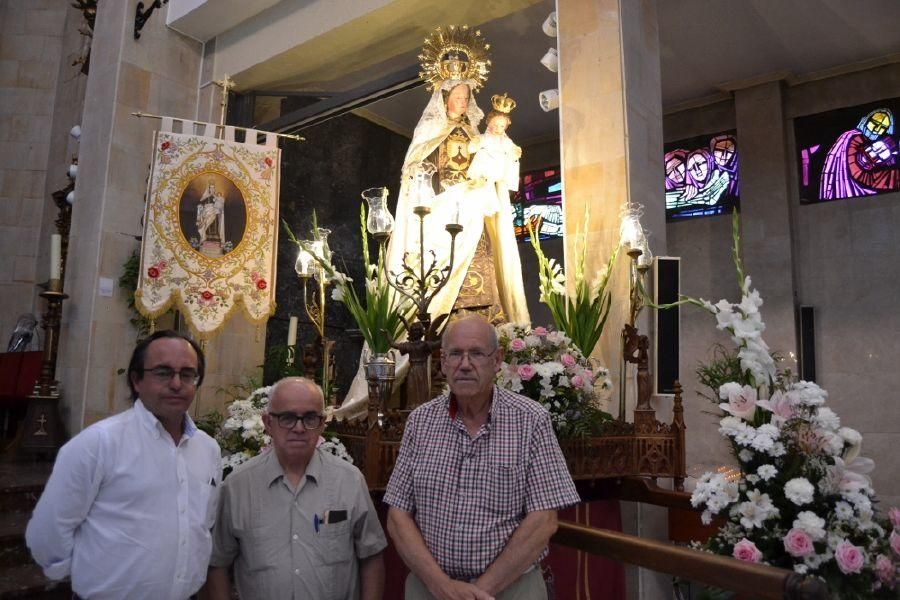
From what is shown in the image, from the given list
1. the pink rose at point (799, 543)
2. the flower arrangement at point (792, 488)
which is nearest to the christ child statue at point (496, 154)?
the flower arrangement at point (792, 488)

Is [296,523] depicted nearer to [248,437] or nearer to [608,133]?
[248,437]

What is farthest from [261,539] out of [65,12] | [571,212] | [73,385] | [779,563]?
[65,12]

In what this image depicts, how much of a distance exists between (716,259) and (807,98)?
7.29ft

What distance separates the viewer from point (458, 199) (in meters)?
4.95

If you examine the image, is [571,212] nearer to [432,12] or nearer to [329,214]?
[432,12]

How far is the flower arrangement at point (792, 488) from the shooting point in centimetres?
186

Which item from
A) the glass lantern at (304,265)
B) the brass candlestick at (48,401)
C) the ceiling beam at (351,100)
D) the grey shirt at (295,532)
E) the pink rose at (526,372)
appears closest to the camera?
the grey shirt at (295,532)

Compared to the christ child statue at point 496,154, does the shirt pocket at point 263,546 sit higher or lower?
lower

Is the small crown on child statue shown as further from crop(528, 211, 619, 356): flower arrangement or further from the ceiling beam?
crop(528, 211, 619, 356): flower arrangement

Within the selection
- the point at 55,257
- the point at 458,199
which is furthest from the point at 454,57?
the point at 55,257

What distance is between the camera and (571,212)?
4.48 m

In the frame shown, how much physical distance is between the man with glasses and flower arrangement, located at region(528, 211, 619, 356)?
198cm

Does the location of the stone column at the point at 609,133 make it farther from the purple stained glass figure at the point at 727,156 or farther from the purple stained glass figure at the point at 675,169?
the purple stained glass figure at the point at 675,169

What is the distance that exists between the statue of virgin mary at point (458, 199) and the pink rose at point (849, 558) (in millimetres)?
3252
